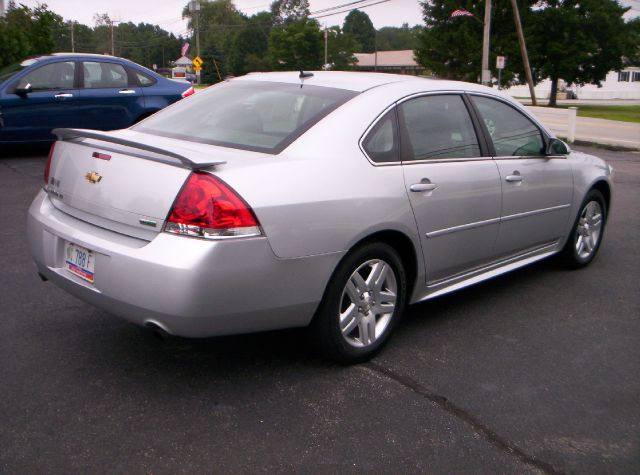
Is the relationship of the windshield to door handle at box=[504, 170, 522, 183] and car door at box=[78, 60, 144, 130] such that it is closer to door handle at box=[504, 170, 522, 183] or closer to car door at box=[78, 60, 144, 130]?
car door at box=[78, 60, 144, 130]

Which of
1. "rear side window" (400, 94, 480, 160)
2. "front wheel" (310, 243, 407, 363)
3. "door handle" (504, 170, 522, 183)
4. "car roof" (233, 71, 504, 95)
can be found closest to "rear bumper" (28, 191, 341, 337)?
"front wheel" (310, 243, 407, 363)

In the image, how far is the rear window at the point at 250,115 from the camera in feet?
12.6

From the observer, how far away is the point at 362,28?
137 meters

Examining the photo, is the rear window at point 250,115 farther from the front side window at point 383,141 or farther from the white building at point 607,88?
the white building at point 607,88

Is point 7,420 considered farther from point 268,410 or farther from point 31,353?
point 268,410

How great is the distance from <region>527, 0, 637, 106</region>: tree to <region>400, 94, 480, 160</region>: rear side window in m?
49.0

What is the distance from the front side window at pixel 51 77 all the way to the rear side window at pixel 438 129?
825 cm

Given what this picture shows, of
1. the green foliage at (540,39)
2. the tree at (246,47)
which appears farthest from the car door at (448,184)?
the tree at (246,47)

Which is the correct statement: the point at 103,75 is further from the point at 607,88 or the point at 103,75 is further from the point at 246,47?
the point at 246,47

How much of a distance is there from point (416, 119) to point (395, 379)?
1.50m

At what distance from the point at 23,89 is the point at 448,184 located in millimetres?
8415

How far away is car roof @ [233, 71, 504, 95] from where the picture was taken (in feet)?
13.9

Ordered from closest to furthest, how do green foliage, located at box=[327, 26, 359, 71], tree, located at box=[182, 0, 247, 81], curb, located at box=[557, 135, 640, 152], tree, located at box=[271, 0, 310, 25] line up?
curb, located at box=[557, 135, 640, 152] < green foliage, located at box=[327, 26, 359, 71] < tree, located at box=[182, 0, 247, 81] < tree, located at box=[271, 0, 310, 25]

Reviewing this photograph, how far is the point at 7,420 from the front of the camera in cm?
315
